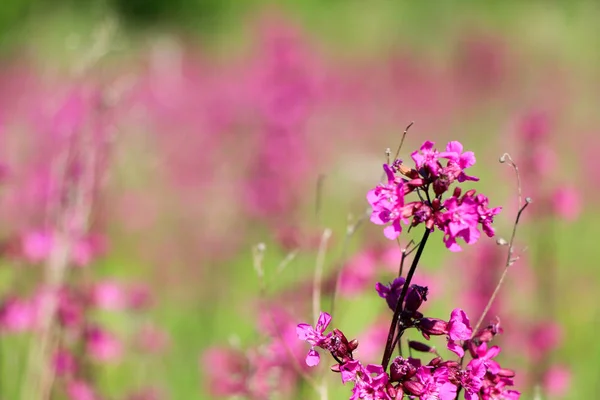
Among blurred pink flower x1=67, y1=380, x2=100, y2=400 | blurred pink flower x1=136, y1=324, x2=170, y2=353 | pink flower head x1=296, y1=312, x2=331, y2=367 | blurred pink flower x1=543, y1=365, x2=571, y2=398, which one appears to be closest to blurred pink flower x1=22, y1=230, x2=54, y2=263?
blurred pink flower x1=67, y1=380, x2=100, y2=400

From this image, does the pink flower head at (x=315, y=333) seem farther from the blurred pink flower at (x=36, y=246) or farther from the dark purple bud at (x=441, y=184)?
the blurred pink flower at (x=36, y=246)

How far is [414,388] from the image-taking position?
4.12 feet

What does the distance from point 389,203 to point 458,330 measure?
24cm

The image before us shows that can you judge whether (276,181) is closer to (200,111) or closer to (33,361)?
(33,361)

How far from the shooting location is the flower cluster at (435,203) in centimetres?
122

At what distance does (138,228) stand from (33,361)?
14.8 ft

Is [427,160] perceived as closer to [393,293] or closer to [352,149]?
[393,293]

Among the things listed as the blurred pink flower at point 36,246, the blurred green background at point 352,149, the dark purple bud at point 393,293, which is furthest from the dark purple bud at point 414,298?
the blurred pink flower at point 36,246

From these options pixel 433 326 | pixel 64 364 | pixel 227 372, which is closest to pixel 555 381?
pixel 227 372

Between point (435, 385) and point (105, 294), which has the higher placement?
point (105, 294)

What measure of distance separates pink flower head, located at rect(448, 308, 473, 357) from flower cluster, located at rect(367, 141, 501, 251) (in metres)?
0.13

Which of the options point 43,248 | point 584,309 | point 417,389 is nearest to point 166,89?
point 584,309

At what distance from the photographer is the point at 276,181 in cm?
547

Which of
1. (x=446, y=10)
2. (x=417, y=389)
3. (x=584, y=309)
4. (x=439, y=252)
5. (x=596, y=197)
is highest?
(x=446, y=10)
